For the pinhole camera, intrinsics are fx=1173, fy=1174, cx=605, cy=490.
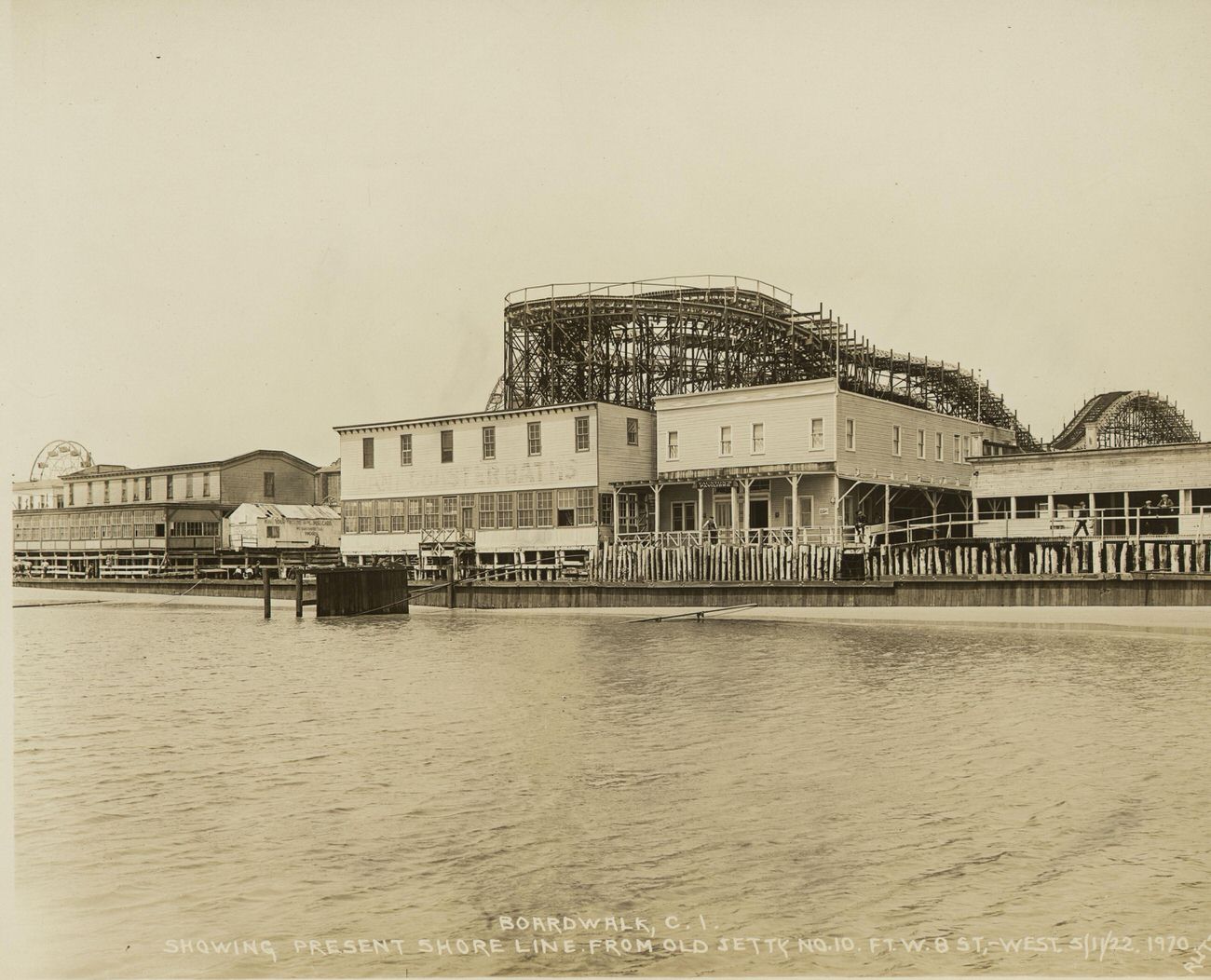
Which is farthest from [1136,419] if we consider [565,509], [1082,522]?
[565,509]

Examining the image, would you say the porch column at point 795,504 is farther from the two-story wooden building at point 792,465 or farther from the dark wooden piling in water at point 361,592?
the dark wooden piling in water at point 361,592

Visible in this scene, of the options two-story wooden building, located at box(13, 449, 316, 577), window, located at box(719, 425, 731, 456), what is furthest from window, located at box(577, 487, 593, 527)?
two-story wooden building, located at box(13, 449, 316, 577)

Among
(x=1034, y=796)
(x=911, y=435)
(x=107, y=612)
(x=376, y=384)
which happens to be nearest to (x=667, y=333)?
(x=911, y=435)

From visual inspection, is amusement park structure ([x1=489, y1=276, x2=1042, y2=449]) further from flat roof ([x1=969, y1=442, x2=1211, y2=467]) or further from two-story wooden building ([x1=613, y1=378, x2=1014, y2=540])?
flat roof ([x1=969, y1=442, x2=1211, y2=467])

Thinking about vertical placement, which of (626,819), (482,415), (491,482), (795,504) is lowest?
(626,819)

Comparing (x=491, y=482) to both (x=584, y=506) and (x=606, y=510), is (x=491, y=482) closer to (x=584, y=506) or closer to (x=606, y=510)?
(x=584, y=506)

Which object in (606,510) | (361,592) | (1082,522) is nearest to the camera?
(1082,522)

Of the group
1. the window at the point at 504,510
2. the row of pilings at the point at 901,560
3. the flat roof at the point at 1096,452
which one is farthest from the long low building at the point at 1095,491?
the window at the point at 504,510
